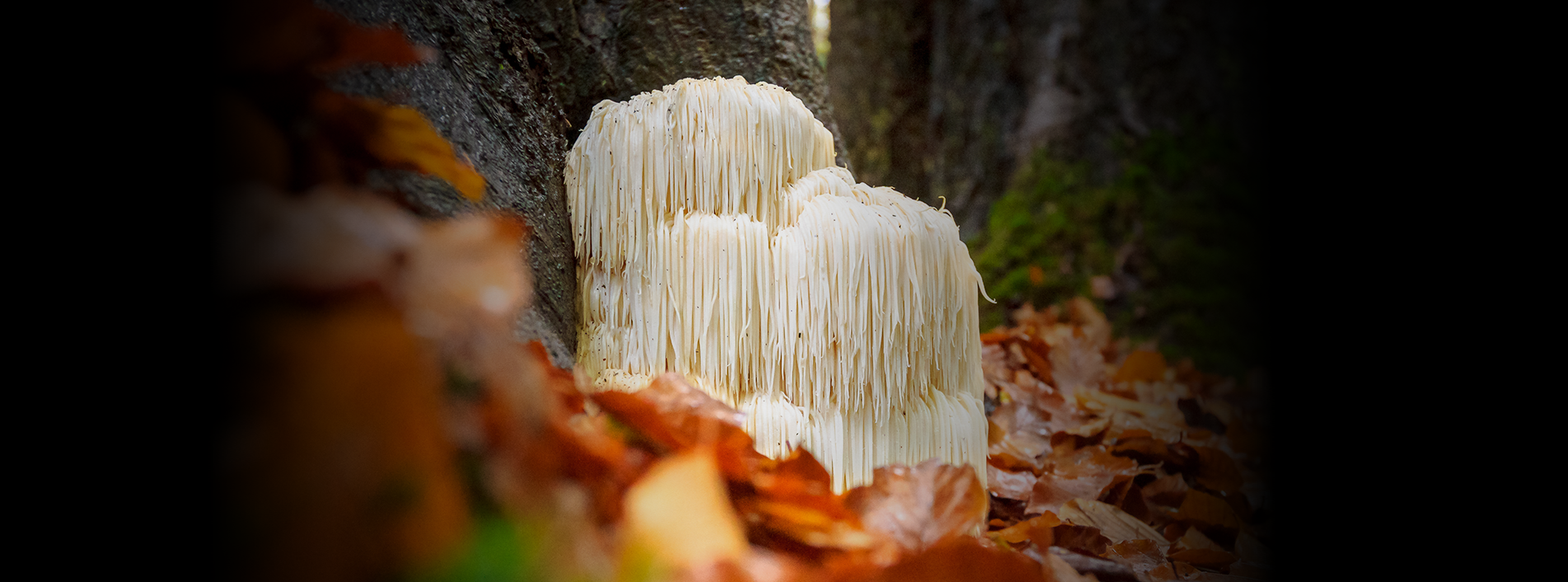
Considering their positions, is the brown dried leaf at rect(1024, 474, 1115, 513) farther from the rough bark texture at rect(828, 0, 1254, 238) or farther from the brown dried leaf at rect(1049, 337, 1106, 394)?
the rough bark texture at rect(828, 0, 1254, 238)

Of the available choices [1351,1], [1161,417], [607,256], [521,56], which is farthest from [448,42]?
[1161,417]

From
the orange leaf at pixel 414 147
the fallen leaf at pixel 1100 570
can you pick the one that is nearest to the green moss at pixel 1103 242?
the fallen leaf at pixel 1100 570

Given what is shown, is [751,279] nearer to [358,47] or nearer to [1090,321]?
[358,47]

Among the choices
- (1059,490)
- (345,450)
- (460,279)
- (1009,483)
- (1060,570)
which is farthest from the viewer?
(1009,483)

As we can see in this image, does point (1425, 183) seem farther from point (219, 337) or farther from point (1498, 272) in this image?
point (219, 337)

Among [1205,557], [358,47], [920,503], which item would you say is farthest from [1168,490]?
[358,47]

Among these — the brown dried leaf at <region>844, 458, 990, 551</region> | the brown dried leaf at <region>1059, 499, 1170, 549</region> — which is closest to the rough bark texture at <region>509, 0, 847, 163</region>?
the brown dried leaf at <region>844, 458, 990, 551</region>
